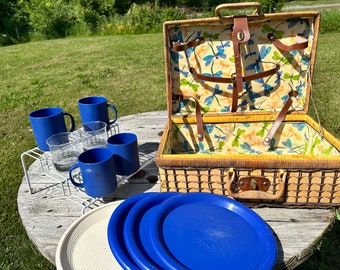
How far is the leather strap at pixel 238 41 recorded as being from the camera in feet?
4.43

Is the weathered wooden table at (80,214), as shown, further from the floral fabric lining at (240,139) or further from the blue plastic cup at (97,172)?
the floral fabric lining at (240,139)

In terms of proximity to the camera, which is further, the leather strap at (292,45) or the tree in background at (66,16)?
the tree in background at (66,16)

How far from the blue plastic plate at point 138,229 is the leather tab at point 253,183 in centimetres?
25

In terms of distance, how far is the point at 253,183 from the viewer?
108 cm

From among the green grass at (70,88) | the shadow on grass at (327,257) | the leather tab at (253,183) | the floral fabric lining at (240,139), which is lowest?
the shadow on grass at (327,257)

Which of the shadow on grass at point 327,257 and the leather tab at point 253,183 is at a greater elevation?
the leather tab at point 253,183

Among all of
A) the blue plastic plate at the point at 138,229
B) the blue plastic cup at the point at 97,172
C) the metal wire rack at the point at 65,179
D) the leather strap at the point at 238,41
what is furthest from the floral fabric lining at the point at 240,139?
the blue plastic plate at the point at 138,229

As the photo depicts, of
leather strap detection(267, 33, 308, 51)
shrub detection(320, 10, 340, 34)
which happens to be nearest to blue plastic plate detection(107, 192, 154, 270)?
leather strap detection(267, 33, 308, 51)

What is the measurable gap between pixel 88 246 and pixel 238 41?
102 centimetres

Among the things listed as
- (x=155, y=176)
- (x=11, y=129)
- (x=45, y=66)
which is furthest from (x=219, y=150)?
(x=45, y=66)

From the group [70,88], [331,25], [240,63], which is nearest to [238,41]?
[240,63]

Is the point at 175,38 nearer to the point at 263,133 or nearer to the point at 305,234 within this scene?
the point at 263,133

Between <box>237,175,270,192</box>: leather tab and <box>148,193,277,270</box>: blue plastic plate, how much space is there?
156mm

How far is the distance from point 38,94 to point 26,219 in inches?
145
